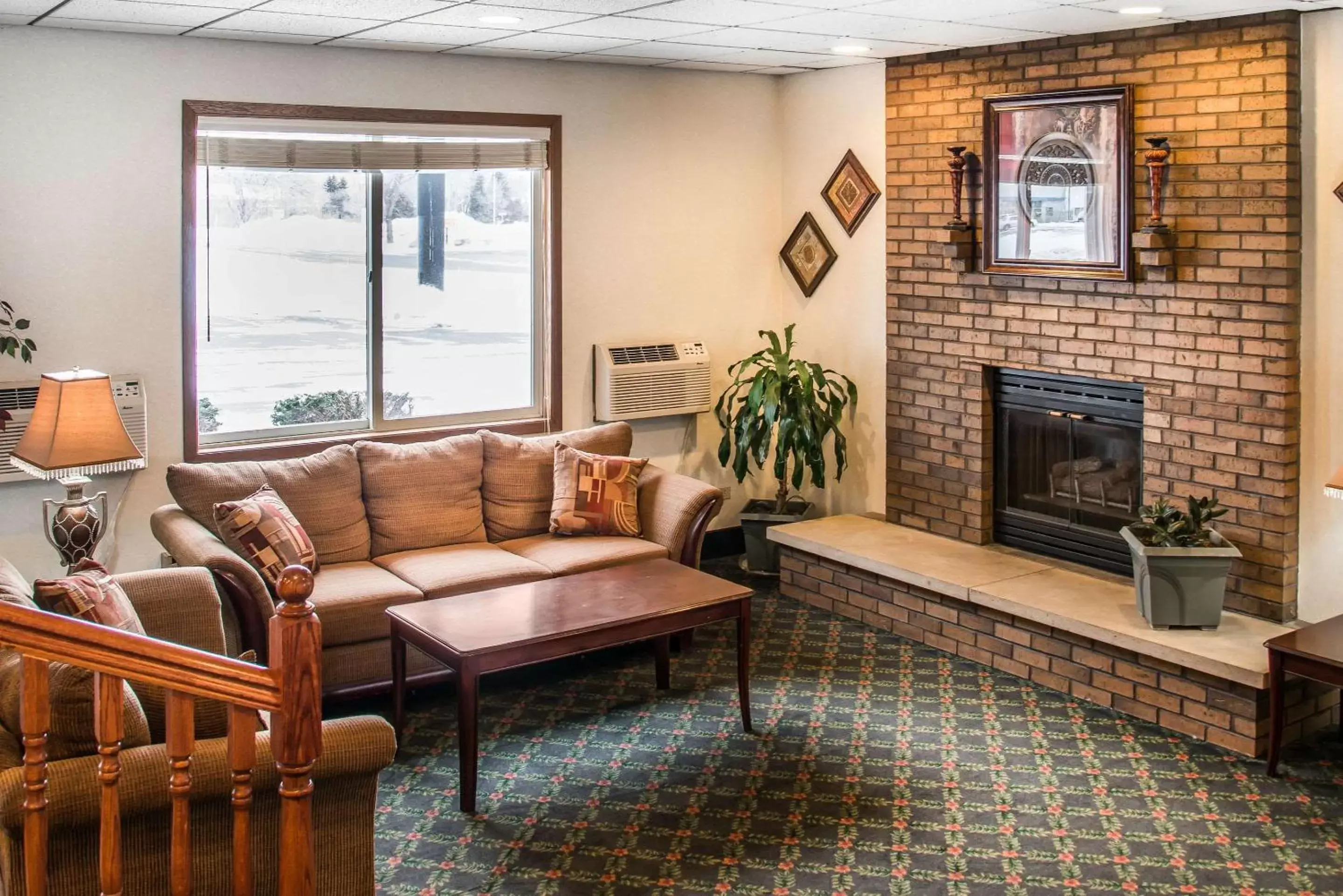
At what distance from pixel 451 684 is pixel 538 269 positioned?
2.17 meters

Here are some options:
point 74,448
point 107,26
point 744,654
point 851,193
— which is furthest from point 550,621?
point 851,193

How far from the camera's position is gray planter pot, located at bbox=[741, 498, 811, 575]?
6.76 m

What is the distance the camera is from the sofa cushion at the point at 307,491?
16.6 feet

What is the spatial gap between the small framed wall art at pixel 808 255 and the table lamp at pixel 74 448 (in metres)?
3.52

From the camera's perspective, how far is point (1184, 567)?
186 inches

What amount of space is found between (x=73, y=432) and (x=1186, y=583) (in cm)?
391

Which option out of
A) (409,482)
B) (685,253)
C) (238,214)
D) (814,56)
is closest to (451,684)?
(409,482)

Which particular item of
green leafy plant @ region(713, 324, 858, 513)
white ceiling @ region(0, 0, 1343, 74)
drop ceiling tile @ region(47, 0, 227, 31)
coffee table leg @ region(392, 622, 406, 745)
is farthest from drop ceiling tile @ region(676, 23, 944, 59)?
coffee table leg @ region(392, 622, 406, 745)

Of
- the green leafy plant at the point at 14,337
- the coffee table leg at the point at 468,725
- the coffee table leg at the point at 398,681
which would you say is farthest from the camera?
the green leafy plant at the point at 14,337

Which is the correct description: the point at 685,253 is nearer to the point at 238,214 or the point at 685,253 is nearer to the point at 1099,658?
the point at 238,214

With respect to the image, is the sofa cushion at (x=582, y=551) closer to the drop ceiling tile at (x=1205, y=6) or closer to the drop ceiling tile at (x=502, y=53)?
the drop ceiling tile at (x=502, y=53)

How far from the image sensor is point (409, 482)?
5555 mm

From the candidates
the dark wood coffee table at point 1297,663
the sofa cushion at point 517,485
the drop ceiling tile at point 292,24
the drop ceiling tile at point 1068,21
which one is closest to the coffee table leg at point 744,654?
the sofa cushion at point 517,485

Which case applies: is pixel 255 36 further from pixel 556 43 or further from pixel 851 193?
pixel 851 193
